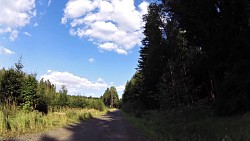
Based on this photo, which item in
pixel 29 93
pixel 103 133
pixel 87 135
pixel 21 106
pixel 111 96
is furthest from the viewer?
pixel 111 96

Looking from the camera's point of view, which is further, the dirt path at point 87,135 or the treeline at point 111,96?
the treeline at point 111,96

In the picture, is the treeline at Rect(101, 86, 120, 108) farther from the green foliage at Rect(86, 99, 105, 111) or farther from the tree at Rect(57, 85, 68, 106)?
the tree at Rect(57, 85, 68, 106)

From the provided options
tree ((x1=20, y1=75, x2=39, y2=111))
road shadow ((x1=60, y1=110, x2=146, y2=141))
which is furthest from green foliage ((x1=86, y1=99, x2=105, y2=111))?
road shadow ((x1=60, y1=110, x2=146, y2=141))

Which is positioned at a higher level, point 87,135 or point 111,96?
point 111,96

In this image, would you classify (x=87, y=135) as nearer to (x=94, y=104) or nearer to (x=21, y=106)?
(x=21, y=106)

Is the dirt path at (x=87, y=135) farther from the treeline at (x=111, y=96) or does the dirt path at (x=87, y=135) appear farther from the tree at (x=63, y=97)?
the treeline at (x=111, y=96)

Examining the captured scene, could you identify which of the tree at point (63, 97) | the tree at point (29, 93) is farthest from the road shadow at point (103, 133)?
the tree at point (63, 97)

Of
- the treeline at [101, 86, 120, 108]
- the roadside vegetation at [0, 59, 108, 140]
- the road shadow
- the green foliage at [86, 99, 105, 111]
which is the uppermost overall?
the treeline at [101, 86, 120, 108]

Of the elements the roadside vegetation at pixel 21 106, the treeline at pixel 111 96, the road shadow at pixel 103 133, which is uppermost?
the treeline at pixel 111 96

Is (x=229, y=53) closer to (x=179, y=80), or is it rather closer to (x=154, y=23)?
(x=179, y=80)

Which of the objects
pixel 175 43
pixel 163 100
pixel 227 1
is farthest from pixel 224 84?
pixel 175 43

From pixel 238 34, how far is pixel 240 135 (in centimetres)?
632

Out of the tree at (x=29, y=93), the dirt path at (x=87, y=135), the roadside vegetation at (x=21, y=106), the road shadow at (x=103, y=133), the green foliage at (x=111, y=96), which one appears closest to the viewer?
the dirt path at (x=87, y=135)

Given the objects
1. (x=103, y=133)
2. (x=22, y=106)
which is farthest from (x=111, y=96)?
(x=103, y=133)
